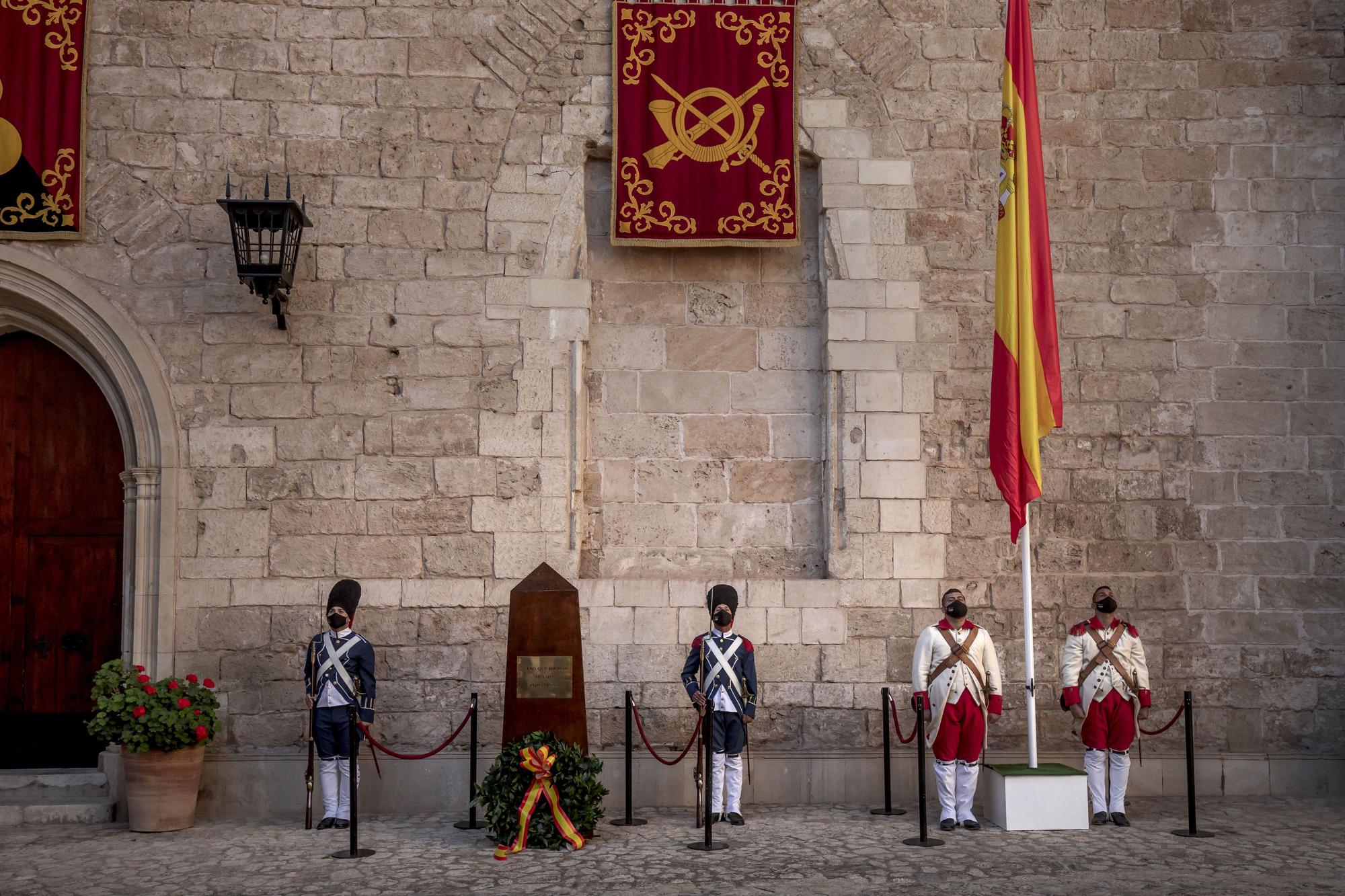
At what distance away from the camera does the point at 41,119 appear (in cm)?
820

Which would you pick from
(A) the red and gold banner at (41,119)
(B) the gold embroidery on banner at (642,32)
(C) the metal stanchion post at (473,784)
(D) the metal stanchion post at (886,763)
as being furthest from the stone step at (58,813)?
(B) the gold embroidery on banner at (642,32)

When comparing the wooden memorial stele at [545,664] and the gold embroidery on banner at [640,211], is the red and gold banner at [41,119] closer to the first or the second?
the gold embroidery on banner at [640,211]

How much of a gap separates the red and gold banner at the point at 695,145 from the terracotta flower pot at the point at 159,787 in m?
4.39

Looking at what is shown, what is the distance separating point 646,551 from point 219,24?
4685 millimetres

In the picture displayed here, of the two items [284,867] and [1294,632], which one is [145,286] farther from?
[1294,632]

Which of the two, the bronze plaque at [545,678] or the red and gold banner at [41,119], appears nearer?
the bronze plaque at [545,678]

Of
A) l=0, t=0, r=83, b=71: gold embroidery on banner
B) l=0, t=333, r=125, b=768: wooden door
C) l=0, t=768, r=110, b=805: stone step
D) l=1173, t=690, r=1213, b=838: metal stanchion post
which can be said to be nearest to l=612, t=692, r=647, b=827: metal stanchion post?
l=1173, t=690, r=1213, b=838: metal stanchion post

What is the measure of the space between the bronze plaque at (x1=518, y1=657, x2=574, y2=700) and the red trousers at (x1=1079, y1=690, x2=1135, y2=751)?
318 cm

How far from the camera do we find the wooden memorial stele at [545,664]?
709cm

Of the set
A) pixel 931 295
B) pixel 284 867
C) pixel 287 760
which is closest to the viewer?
pixel 284 867

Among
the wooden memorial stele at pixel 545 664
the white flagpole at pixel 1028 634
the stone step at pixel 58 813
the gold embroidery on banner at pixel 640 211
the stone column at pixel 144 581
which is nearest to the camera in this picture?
the wooden memorial stele at pixel 545 664

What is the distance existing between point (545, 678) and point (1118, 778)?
11.7 feet

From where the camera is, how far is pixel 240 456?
817 cm

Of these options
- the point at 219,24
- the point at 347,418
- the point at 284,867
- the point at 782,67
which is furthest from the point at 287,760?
the point at 782,67
